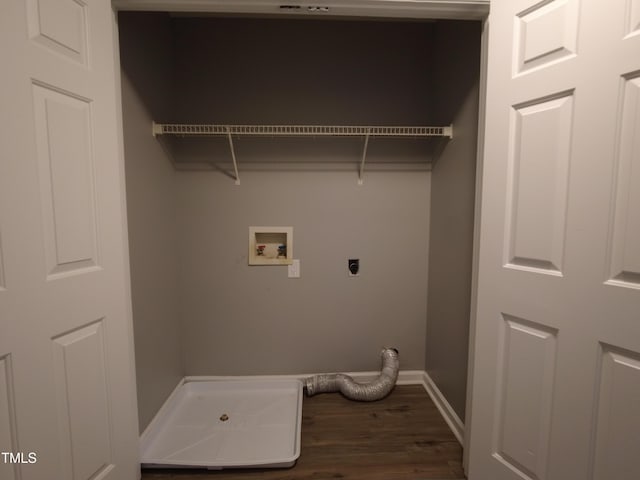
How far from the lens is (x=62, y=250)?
3.27ft

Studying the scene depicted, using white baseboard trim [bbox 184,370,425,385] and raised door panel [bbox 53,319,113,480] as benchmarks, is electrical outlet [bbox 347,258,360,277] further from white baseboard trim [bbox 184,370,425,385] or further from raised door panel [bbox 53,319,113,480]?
raised door panel [bbox 53,319,113,480]

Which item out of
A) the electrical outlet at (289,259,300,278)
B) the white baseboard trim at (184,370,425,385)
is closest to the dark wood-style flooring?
the white baseboard trim at (184,370,425,385)

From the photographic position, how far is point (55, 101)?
96 centimetres

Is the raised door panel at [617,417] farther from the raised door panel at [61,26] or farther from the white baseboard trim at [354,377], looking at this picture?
the raised door panel at [61,26]

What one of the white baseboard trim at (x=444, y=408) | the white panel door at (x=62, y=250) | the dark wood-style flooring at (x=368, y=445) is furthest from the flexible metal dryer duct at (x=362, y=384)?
the white panel door at (x=62, y=250)

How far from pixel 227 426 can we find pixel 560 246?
1880mm

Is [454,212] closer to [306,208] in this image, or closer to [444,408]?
[306,208]

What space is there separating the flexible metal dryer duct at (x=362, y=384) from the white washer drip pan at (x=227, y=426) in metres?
0.13

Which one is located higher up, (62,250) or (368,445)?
(62,250)

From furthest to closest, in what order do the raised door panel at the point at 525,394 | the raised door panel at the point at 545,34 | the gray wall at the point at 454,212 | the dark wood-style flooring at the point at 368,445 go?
1. the gray wall at the point at 454,212
2. the dark wood-style flooring at the point at 368,445
3. the raised door panel at the point at 525,394
4. the raised door panel at the point at 545,34

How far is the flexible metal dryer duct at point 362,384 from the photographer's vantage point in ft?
6.51

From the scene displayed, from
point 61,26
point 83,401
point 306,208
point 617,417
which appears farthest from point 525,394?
point 61,26

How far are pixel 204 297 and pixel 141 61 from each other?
1470 mm

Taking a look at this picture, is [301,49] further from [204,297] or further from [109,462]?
[109,462]
